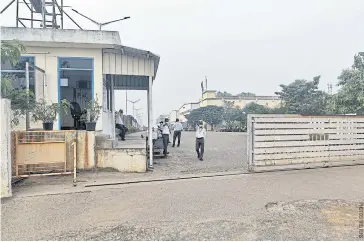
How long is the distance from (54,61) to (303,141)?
8.11 metres

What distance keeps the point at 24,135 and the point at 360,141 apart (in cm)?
991

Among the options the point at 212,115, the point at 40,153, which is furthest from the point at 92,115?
the point at 212,115

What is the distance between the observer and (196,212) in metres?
4.96

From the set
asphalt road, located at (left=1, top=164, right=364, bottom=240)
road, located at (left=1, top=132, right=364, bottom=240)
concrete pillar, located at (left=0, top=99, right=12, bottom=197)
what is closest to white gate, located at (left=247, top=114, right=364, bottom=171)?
road, located at (left=1, top=132, right=364, bottom=240)

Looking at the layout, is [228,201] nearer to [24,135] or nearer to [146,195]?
[146,195]

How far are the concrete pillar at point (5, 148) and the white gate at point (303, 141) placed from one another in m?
5.87

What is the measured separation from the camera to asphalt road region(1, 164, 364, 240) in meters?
4.12

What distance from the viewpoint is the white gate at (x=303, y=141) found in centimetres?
835

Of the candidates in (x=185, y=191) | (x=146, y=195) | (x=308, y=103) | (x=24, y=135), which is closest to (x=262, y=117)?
(x=185, y=191)

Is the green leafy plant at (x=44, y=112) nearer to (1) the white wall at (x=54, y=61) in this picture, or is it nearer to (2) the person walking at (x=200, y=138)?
(1) the white wall at (x=54, y=61)

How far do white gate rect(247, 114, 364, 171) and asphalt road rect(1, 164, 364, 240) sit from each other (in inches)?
51.9

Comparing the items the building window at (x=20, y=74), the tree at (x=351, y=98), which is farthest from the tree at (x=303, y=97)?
the building window at (x=20, y=74)

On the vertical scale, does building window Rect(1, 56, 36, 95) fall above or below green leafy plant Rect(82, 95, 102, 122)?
above

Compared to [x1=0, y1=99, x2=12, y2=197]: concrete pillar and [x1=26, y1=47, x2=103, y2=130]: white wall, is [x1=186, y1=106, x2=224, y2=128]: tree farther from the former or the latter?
[x1=0, y1=99, x2=12, y2=197]: concrete pillar
